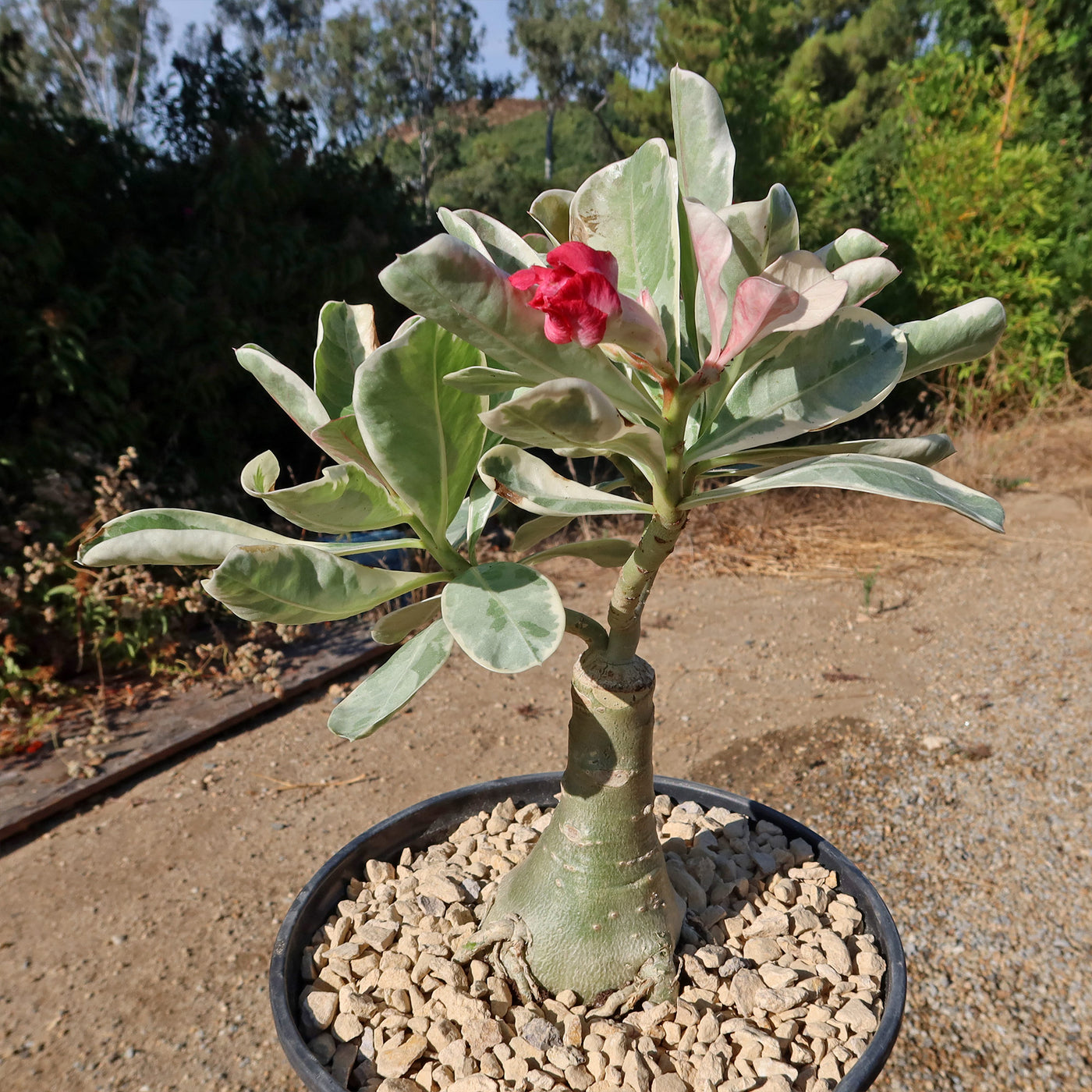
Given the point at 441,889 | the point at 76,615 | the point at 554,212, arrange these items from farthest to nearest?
the point at 76,615 < the point at 441,889 < the point at 554,212

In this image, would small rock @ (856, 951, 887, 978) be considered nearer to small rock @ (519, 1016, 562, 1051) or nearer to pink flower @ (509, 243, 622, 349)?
small rock @ (519, 1016, 562, 1051)

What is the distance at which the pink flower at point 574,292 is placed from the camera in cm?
52

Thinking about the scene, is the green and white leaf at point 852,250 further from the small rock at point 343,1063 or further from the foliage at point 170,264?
the foliage at point 170,264

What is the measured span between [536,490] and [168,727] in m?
2.21

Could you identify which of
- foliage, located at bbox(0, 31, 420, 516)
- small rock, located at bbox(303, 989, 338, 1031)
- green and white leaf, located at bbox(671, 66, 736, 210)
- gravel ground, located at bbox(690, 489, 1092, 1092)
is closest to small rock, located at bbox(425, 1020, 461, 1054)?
small rock, located at bbox(303, 989, 338, 1031)

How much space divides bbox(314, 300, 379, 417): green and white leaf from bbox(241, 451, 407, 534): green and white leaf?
0.26ft

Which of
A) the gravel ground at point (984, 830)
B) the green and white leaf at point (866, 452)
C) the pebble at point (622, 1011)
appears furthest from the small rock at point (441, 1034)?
the gravel ground at point (984, 830)

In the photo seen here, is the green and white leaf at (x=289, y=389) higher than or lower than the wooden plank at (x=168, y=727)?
higher

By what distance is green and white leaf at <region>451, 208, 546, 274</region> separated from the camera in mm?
669

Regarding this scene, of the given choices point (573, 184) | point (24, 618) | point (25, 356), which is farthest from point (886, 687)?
point (573, 184)

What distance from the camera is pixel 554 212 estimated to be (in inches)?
28.3

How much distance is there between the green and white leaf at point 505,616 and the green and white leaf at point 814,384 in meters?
0.18

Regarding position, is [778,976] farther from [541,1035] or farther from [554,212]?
[554,212]

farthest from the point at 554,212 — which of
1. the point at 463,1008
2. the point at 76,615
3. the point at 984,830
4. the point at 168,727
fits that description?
the point at 76,615
